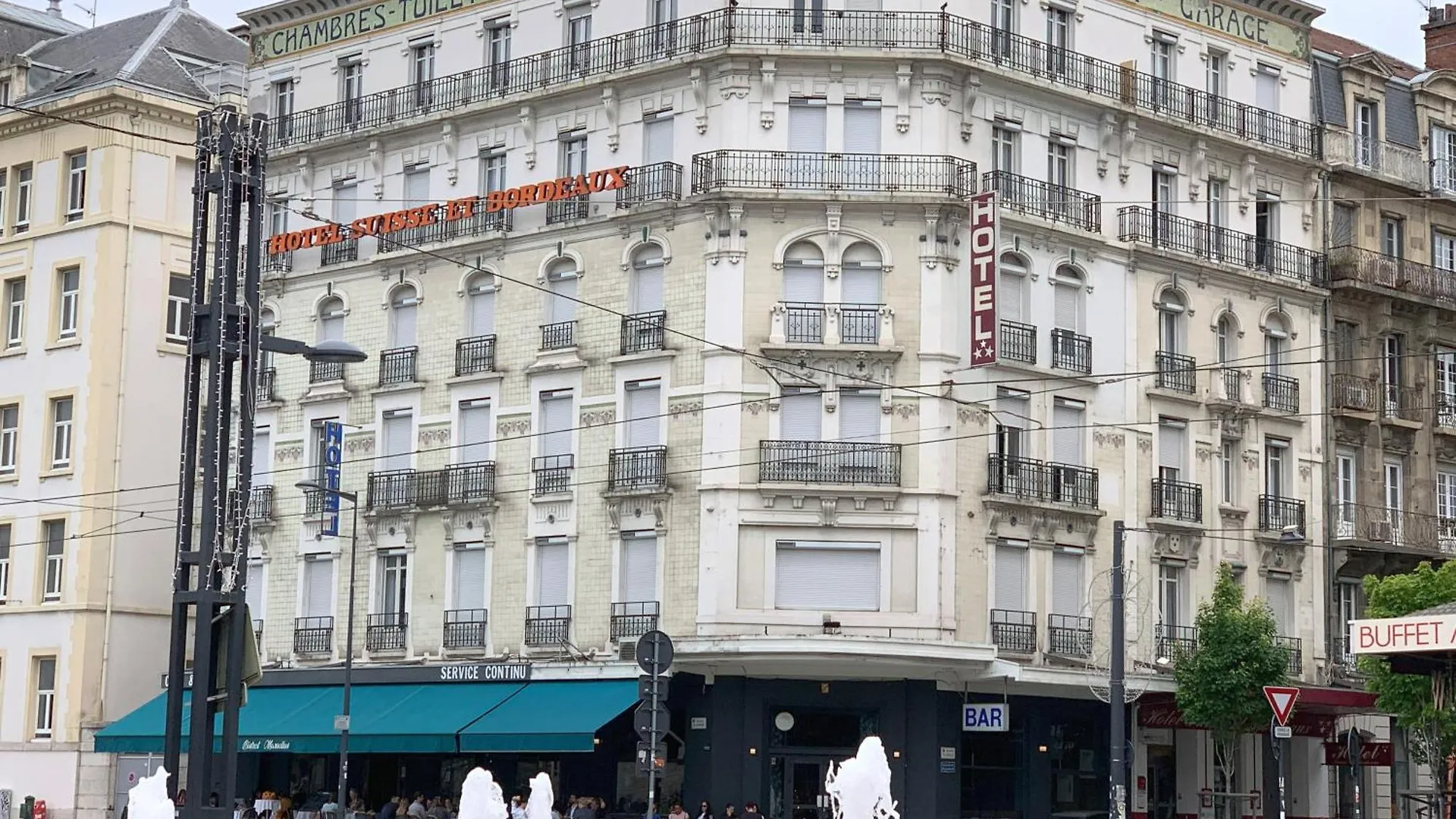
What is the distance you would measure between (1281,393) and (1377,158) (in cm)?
699

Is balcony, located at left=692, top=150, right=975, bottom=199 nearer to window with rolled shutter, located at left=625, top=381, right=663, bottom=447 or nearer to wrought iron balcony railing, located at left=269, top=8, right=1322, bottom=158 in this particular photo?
wrought iron balcony railing, located at left=269, top=8, right=1322, bottom=158

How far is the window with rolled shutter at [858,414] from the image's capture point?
146 ft

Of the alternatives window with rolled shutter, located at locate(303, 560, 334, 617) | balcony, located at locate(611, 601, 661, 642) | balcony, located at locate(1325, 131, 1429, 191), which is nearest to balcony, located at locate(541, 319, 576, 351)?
balcony, located at locate(611, 601, 661, 642)

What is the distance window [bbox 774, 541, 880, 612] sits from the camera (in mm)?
44000

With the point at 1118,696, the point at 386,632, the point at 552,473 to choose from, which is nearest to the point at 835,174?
the point at 552,473

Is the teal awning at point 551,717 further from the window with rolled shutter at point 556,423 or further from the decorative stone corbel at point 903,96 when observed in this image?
the decorative stone corbel at point 903,96

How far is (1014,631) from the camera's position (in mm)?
45188

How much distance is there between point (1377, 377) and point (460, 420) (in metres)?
21.3

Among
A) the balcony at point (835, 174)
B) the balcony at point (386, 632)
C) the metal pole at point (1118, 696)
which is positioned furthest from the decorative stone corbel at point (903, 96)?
the balcony at point (386, 632)

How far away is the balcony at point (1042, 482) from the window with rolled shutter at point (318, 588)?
15369 millimetres

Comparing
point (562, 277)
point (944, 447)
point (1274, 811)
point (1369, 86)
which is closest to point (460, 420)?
point (562, 277)

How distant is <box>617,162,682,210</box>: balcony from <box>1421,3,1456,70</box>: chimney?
23744 mm

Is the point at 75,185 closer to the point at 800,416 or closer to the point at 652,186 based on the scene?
the point at 652,186

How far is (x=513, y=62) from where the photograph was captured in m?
49.4
